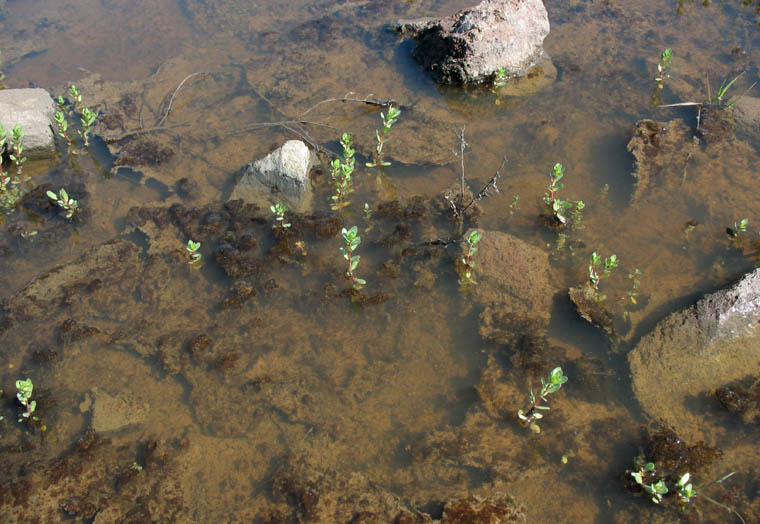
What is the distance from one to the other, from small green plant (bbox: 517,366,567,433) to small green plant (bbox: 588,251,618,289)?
121 centimetres

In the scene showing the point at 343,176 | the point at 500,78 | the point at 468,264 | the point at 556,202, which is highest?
the point at 500,78

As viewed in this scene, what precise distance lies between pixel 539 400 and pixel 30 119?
7512mm

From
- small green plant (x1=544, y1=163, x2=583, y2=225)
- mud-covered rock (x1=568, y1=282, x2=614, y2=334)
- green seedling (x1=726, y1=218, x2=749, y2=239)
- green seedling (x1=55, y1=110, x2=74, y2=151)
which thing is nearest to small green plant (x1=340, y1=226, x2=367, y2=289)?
mud-covered rock (x1=568, y1=282, x2=614, y2=334)

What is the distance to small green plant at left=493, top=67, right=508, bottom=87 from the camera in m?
7.56

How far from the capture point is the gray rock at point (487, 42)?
7.61 meters

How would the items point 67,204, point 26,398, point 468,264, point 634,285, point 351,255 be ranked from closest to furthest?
point 26,398 < point 634,285 < point 468,264 < point 351,255 < point 67,204

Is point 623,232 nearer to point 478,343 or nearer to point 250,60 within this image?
point 478,343

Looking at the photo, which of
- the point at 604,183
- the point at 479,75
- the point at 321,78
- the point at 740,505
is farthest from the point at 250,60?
the point at 740,505

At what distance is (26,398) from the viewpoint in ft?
14.7

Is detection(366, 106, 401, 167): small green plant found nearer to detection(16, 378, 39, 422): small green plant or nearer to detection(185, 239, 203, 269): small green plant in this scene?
detection(185, 239, 203, 269): small green plant

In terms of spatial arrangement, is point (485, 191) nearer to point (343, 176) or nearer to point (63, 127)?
point (343, 176)

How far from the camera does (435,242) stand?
5500 millimetres

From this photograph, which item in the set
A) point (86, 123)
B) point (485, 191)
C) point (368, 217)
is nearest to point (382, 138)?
point (368, 217)

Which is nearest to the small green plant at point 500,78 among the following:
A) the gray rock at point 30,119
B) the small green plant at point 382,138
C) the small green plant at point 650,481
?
the small green plant at point 382,138
